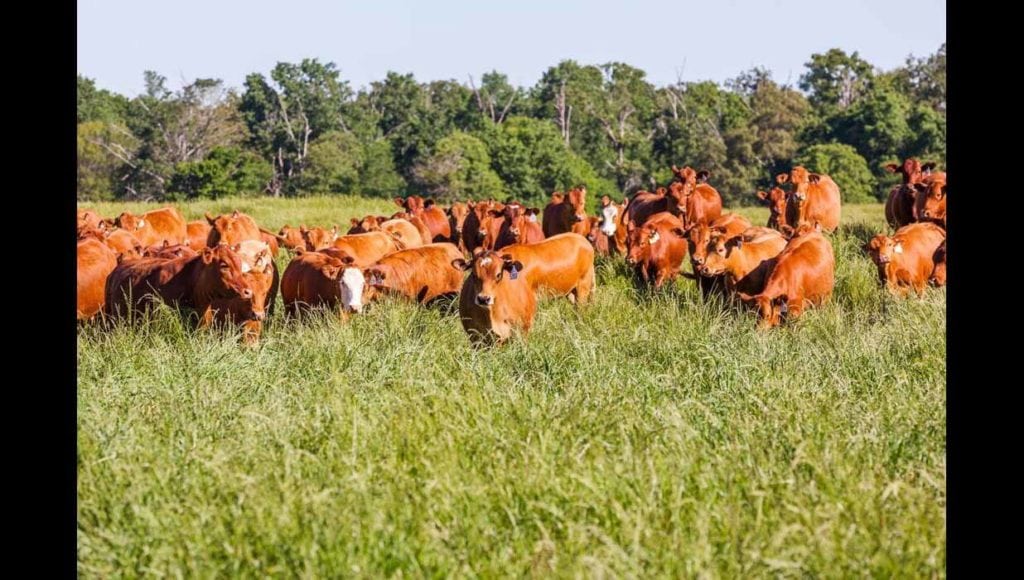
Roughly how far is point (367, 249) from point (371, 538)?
9332 millimetres

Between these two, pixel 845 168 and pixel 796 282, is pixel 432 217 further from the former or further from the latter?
pixel 845 168

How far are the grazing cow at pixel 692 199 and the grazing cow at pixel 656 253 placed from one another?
2869 mm

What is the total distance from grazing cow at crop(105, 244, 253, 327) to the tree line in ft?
123

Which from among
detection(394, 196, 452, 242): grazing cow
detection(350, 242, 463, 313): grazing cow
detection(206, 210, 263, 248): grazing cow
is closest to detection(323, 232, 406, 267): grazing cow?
detection(350, 242, 463, 313): grazing cow

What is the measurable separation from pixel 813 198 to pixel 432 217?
622 cm

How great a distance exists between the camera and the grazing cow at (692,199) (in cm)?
1655

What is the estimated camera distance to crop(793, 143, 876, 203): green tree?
46.9m

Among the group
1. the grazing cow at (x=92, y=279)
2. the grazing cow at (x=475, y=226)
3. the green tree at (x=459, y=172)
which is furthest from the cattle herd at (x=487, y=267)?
the green tree at (x=459, y=172)

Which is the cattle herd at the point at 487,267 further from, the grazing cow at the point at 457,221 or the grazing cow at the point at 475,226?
the grazing cow at the point at 457,221

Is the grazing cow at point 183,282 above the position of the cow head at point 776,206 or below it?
below

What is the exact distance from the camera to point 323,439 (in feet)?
18.2

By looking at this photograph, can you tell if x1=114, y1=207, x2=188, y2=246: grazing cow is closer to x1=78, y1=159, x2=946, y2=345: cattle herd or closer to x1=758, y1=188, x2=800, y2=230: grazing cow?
x1=78, y1=159, x2=946, y2=345: cattle herd
